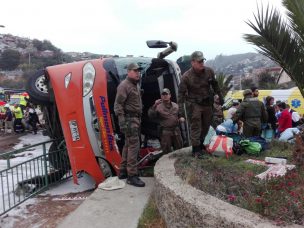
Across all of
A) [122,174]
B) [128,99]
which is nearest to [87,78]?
[128,99]

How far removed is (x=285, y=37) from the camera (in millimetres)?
4598

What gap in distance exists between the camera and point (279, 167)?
429 centimetres

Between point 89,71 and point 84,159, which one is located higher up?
point 89,71

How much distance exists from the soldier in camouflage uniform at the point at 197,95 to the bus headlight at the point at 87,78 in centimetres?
191

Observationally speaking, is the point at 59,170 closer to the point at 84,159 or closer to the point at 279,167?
the point at 84,159

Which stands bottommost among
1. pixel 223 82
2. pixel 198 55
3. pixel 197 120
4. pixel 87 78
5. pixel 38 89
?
pixel 223 82

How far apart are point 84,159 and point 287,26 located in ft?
12.6

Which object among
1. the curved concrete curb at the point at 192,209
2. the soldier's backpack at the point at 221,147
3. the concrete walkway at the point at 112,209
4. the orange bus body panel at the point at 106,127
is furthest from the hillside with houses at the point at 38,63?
the curved concrete curb at the point at 192,209

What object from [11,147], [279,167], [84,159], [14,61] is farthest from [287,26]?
[14,61]

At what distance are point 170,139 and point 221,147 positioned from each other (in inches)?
63.4

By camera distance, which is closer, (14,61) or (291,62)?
(291,62)

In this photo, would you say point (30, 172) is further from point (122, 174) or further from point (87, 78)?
point (122, 174)

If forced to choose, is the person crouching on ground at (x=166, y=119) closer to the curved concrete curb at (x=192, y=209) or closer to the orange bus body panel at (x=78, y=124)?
the orange bus body panel at (x=78, y=124)

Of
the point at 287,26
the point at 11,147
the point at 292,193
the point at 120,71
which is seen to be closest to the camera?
the point at 292,193
